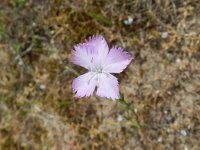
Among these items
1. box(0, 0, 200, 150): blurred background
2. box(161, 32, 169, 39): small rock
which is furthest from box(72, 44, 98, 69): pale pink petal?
box(161, 32, 169, 39): small rock

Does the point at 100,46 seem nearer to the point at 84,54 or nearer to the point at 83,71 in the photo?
the point at 84,54

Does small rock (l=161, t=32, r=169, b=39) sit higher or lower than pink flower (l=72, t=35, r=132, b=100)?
higher

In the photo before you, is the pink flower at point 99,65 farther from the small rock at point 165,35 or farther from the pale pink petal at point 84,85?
the small rock at point 165,35

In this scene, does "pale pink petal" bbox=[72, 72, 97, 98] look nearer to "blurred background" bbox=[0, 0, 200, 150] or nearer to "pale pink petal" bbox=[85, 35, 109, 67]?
"pale pink petal" bbox=[85, 35, 109, 67]

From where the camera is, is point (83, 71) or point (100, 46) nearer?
point (100, 46)

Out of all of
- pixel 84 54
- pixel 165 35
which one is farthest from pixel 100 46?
pixel 165 35

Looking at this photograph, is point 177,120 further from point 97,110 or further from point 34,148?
point 34,148
